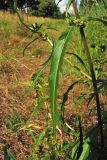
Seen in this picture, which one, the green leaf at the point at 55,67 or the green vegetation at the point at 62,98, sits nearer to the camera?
the green leaf at the point at 55,67

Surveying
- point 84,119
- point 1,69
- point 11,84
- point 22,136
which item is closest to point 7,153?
point 22,136

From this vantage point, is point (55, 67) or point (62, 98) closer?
point (55, 67)

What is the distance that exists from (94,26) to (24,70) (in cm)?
96

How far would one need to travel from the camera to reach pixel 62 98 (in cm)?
216

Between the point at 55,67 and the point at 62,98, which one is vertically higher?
the point at 55,67

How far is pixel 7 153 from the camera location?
1638mm

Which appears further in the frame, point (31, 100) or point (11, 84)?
point (11, 84)

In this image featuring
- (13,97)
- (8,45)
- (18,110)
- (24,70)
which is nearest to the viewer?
(18,110)

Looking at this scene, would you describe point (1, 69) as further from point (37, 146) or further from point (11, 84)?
point (37, 146)

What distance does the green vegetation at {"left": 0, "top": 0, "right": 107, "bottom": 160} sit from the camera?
1068 millimetres

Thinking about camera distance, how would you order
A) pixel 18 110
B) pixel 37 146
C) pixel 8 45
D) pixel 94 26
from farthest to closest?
1. pixel 8 45
2. pixel 94 26
3. pixel 18 110
4. pixel 37 146

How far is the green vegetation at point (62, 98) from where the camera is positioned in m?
1.07

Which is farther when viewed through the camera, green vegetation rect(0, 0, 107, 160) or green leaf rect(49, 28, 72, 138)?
green vegetation rect(0, 0, 107, 160)

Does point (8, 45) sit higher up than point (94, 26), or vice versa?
point (94, 26)
